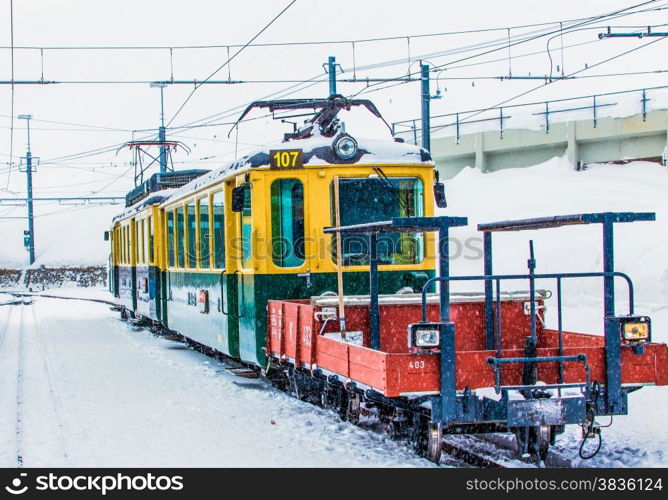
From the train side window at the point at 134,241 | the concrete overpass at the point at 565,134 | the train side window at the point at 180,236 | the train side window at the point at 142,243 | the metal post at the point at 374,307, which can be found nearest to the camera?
the metal post at the point at 374,307

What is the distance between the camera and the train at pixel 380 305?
7.28m

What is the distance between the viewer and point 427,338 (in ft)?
23.2

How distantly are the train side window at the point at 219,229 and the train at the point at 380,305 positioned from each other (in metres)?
0.03

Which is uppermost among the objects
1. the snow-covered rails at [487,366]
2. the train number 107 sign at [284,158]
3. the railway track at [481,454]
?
the train number 107 sign at [284,158]

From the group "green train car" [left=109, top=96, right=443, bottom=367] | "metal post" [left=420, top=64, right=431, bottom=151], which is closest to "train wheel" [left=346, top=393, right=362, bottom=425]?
"green train car" [left=109, top=96, right=443, bottom=367]

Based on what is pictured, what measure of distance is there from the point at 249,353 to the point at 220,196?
6.81ft

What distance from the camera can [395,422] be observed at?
27.1 ft

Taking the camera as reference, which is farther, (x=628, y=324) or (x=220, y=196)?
(x=220, y=196)

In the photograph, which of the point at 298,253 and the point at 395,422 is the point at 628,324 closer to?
the point at 395,422

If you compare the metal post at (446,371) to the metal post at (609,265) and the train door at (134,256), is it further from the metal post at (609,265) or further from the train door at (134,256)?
the train door at (134,256)

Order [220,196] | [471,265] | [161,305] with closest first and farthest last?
[220,196] < [161,305] < [471,265]

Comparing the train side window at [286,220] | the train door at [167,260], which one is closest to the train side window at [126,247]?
the train door at [167,260]

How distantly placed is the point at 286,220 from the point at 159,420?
258 cm
